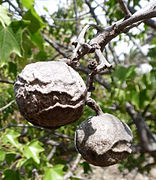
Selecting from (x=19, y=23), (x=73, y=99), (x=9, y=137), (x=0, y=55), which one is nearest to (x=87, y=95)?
(x=73, y=99)

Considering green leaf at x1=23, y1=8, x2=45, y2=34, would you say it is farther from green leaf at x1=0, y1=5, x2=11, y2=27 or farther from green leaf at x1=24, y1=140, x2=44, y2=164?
green leaf at x1=24, y1=140, x2=44, y2=164

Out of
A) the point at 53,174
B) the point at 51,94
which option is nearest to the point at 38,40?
the point at 53,174

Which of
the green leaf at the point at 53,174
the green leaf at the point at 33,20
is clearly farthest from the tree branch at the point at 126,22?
the green leaf at the point at 53,174

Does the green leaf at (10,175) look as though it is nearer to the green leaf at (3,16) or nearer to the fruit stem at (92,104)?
the green leaf at (3,16)

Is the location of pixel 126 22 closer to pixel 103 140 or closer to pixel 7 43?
pixel 103 140

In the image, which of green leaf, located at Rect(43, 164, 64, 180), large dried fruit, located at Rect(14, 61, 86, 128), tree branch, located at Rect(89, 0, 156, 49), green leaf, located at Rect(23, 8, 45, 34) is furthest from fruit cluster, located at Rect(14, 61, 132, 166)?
green leaf, located at Rect(43, 164, 64, 180)

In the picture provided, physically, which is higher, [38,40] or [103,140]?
[38,40]
